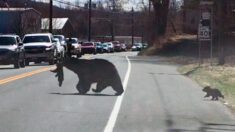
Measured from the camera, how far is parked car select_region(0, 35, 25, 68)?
1188 inches

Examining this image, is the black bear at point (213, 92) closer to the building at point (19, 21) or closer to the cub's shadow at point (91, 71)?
the cub's shadow at point (91, 71)

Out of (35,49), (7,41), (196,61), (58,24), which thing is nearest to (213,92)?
(7,41)

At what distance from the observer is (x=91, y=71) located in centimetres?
920

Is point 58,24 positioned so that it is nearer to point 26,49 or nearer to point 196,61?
point 196,61

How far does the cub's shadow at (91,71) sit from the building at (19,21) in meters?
54.7

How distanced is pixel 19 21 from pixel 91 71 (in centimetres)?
5756

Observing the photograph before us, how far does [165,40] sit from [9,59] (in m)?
36.1

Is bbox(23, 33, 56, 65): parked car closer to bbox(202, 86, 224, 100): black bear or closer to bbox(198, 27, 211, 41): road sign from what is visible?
bbox(198, 27, 211, 41): road sign

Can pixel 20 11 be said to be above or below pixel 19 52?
above

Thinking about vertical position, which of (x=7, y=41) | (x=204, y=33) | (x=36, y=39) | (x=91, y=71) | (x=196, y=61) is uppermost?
(x=204, y=33)

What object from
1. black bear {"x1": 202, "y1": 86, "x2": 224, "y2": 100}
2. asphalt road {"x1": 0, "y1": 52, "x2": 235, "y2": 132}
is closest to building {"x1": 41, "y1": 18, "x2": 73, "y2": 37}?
asphalt road {"x1": 0, "y1": 52, "x2": 235, "y2": 132}

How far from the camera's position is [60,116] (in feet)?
37.7

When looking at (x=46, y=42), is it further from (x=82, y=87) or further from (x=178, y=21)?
(x=178, y=21)

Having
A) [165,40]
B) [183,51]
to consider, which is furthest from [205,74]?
[165,40]
